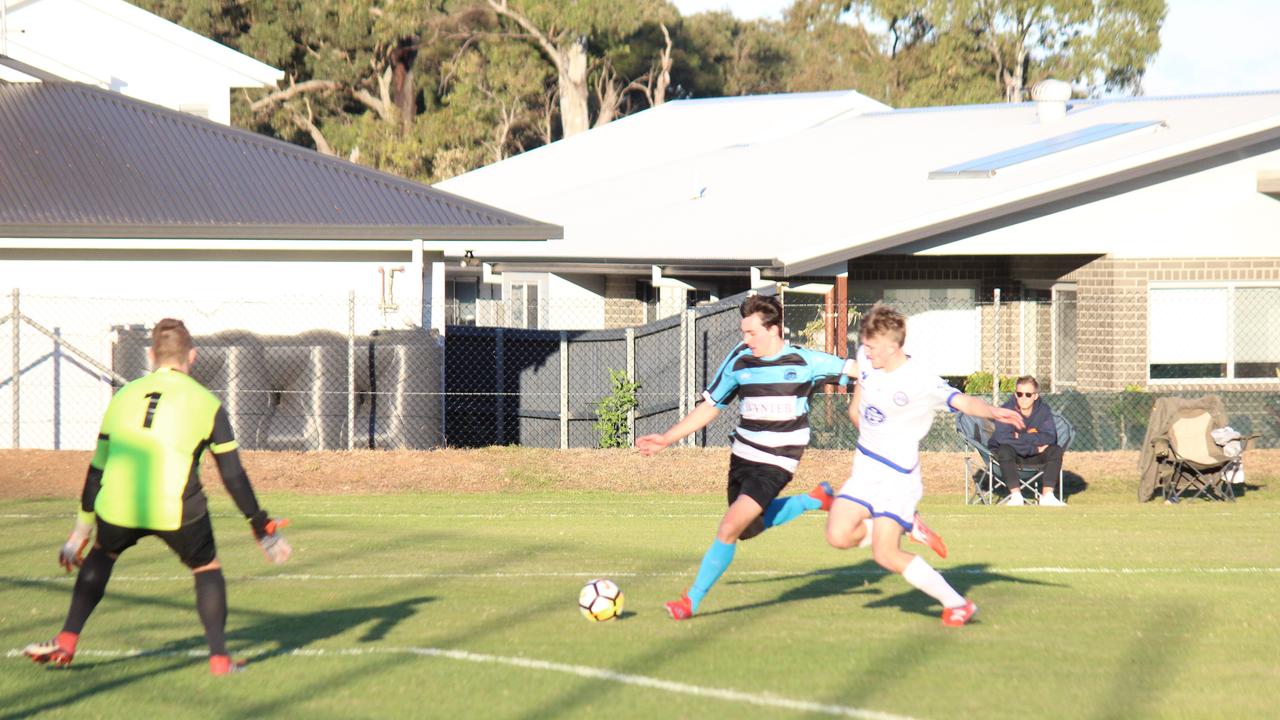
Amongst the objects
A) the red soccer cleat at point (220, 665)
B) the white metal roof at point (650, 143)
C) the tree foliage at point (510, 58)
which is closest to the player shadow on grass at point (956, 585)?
the red soccer cleat at point (220, 665)

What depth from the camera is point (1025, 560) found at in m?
11.9

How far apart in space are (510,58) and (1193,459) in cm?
3879

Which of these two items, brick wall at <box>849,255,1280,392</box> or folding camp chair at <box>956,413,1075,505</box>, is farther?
brick wall at <box>849,255,1280,392</box>

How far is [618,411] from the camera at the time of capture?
20938 mm

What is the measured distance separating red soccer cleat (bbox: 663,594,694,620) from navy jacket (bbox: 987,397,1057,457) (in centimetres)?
865

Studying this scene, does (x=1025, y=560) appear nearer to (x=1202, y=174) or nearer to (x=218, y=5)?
(x=1202, y=174)

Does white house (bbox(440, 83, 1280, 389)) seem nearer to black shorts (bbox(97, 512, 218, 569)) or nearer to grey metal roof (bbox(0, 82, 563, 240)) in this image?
grey metal roof (bbox(0, 82, 563, 240))

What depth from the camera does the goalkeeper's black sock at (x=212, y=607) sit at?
739 cm

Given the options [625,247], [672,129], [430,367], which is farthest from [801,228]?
[672,129]

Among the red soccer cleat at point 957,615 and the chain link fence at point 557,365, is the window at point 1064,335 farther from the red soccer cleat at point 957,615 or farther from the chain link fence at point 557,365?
the red soccer cleat at point 957,615

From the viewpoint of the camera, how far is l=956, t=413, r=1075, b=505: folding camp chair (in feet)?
56.4

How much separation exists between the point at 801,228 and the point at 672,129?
14.2 m

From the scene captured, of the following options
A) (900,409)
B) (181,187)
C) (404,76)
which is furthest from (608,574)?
(404,76)

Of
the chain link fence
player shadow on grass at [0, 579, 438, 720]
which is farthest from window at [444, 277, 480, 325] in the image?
player shadow on grass at [0, 579, 438, 720]
